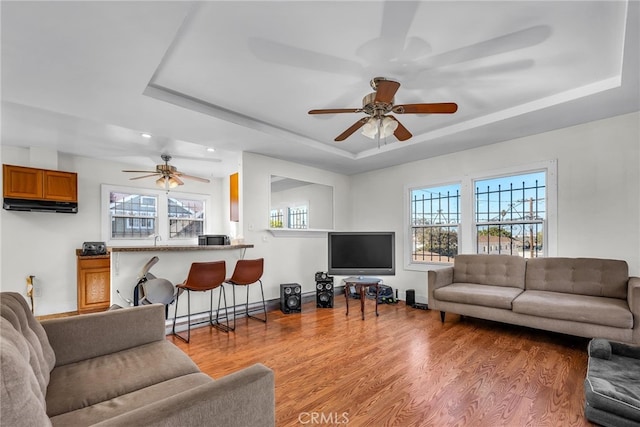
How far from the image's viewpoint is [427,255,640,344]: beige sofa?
271 cm

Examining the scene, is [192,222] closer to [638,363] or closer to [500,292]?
[500,292]

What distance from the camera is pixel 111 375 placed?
156cm

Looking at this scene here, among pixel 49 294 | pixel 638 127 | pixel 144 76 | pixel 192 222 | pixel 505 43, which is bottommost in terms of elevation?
pixel 49 294

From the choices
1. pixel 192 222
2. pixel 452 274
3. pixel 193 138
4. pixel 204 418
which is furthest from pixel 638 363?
pixel 192 222

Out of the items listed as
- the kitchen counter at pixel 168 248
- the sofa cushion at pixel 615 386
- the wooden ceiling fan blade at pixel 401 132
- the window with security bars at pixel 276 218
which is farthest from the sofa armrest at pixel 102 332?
the sofa cushion at pixel 615 386

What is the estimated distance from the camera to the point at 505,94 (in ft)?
9.67

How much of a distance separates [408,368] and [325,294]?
227cm

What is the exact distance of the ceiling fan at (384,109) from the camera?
2324 millimetres

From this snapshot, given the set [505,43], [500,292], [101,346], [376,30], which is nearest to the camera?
[101,346]

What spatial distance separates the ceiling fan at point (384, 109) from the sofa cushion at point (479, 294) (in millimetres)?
2047

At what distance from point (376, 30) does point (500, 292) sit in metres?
3.09

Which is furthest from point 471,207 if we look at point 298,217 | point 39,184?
point 39,184

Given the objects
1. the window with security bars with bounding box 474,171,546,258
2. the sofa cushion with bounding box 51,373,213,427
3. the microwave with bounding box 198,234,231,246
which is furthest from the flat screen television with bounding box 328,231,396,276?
the sofa cushion with bounding box 51,373,213,427

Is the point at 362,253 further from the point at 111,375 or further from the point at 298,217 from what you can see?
the point at 111,375
